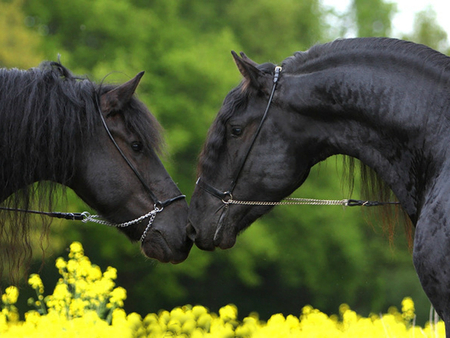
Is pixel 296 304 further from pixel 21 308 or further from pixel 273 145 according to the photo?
pixel 273 145

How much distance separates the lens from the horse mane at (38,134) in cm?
400

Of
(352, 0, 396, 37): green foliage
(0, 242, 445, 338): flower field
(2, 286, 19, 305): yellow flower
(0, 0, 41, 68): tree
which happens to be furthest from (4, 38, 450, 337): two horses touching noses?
(352, 0, 396, 37): green foliage

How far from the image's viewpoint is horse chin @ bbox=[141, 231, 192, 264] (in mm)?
4441

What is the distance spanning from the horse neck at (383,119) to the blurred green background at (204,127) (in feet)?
29.2

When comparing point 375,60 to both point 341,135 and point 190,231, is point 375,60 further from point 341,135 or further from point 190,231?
point 190,231

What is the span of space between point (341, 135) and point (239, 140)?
2.20 ft

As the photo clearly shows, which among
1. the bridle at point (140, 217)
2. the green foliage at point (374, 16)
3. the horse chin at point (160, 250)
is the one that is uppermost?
the green foliage at point (374, 16)

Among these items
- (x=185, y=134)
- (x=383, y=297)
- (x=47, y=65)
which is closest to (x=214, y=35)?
(x=185, y=134)

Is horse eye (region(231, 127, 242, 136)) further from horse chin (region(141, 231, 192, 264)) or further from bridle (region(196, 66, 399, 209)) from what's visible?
horse chin (region(141, 231, 192, 264))

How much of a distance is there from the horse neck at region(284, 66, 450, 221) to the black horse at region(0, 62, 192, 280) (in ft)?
Answer: 3.75

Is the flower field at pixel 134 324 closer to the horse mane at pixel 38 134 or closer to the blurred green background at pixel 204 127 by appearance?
the horse mane at pixel 38 134

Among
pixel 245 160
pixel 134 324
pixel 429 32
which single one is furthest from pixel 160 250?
pixel 429 32

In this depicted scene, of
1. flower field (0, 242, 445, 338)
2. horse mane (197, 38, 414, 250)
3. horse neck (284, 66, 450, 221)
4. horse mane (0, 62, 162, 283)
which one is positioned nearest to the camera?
horse neck (284, 66, 450, 221)

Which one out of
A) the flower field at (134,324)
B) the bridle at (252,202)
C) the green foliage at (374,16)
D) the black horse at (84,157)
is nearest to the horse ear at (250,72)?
the bridle at (252,202)
